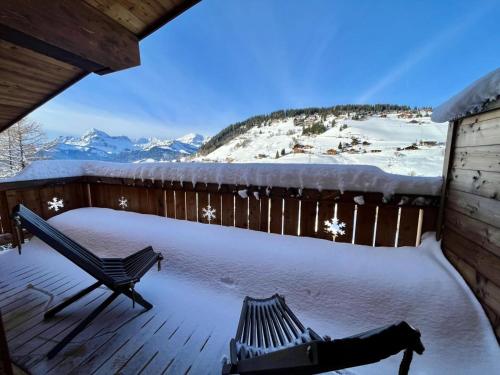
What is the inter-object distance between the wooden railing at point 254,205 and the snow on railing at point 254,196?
1 centimetres

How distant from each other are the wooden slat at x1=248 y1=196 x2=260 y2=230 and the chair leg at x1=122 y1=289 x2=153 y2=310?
1.61m

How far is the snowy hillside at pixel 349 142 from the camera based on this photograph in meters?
6.71

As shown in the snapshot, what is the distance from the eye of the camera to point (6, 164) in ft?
38.9

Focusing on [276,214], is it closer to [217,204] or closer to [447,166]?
[217,204]

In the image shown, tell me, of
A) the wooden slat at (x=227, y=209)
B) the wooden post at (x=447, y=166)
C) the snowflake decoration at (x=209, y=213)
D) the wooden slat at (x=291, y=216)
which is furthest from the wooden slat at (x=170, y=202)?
the wooden post at (x=447, y=166)

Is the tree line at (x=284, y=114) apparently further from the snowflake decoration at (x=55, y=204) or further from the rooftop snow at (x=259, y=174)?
Result: the snowflake decoration at (x=55, y=204)

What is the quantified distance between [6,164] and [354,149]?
18.3m

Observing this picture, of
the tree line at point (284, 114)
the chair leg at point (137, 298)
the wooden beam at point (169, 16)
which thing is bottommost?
the chair leg at point (137, 298)

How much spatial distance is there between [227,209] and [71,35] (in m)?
2.49

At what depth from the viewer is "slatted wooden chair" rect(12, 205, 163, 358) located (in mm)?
1662

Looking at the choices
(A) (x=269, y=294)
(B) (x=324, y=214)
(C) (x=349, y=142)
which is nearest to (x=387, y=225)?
(B) (x=324, y=214)

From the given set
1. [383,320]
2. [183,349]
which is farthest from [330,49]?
[183,349]

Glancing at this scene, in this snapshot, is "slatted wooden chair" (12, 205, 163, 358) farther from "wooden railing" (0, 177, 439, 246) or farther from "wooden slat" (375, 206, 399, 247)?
"wooden slat" (375, 206, 399, 247)

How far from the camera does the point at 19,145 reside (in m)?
12.2
